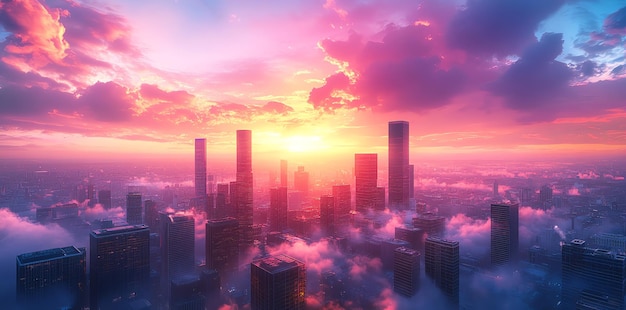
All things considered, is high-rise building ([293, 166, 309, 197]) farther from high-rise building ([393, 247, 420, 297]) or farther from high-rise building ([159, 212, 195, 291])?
high-rise building ([393, 247, 420, 297])

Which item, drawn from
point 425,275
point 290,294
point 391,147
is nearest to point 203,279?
point 290,294

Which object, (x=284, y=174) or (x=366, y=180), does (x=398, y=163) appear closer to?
(x=366, y=180)

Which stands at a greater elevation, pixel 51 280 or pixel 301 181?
pixel 301 181

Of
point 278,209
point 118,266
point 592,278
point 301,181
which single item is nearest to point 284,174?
point 301,181

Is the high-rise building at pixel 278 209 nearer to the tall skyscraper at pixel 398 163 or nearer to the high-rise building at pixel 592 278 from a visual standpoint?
the tall skyscraper at pixel 398 163

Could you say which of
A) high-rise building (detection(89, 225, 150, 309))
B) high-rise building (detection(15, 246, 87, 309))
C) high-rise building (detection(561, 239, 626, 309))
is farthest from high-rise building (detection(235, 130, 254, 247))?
high-rise building (detection(561, 239, 626, 309))

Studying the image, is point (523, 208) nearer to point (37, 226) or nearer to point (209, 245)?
point (209, 245)

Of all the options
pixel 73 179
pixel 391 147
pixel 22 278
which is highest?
pixel 391 147
